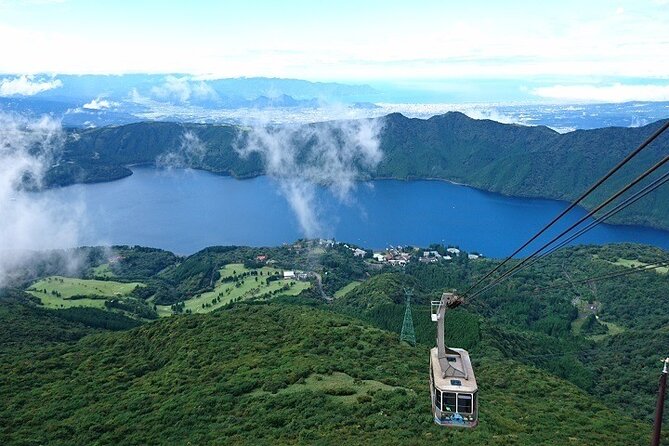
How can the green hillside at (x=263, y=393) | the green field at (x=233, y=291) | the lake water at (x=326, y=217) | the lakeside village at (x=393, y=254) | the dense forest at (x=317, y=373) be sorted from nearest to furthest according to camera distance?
the green hillside at (x=263, y=393) < the dense forest at (x=317, y=373) < the green field at (x=233, y=291) < the lakeside village at (x=393, y=254) < the lake water at (x=326, y=217)

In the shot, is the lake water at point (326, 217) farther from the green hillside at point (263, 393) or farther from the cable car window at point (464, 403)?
the cable car window at point (464, 403)

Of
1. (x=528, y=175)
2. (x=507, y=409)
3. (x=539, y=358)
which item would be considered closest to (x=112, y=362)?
(x=507, y=409)

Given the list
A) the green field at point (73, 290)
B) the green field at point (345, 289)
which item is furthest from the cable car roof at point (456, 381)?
the green field at point (73, 290)

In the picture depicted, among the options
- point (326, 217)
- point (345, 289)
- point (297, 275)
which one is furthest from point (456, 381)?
point (326, 217)

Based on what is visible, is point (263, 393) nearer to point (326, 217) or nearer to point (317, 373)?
point (317, 373)

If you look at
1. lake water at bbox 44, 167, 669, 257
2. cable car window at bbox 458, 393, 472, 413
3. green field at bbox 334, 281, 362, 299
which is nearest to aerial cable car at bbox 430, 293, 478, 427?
cable car window at bbox 458, 393, 472, 413

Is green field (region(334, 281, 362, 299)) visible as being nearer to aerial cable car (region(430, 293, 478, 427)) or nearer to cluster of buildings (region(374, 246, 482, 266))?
cluster of buildings (region(374, 246, 482, 266))
